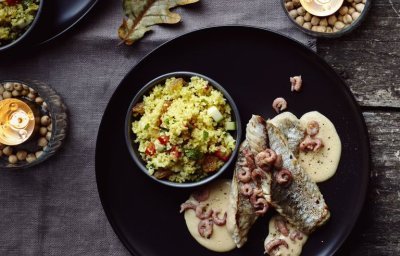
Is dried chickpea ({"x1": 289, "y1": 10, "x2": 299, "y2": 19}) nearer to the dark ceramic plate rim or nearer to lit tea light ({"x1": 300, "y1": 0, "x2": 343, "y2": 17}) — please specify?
lit tea light ({"x1": 300, "y1": 0, "x2": 343, "y2": 17})

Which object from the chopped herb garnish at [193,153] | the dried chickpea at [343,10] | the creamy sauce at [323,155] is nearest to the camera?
the chopped herb garnish at [193,153]

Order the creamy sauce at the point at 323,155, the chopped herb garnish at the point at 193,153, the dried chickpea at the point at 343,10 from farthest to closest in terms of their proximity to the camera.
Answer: the dried chickpea at the point at 343,10 < the creamy sauce at the point at 323,155 < the chopped herb garnish at the point at 193,153

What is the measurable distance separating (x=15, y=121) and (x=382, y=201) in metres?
1.50

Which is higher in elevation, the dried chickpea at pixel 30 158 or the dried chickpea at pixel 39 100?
the dried chickpea at pixel 39 100

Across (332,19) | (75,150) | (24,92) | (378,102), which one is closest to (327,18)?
(332,19)

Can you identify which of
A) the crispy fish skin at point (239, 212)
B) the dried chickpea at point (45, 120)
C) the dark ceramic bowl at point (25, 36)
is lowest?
the crispy fish skin at point (239, 212)

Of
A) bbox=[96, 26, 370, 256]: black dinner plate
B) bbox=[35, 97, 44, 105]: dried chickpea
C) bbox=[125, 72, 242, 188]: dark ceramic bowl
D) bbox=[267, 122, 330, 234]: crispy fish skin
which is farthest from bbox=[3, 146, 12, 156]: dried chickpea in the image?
bbox=[267, 122, 330, 234]: crispy fish skin

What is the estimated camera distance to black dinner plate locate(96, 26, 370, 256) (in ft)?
7.72

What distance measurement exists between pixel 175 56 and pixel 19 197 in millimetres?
884

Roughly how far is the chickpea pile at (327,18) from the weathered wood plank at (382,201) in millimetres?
407

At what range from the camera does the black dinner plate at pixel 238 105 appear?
7.72ft

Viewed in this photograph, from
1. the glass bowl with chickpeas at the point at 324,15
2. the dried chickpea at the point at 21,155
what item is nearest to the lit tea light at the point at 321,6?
the glass bowl with chickpeas at the point at 324,15

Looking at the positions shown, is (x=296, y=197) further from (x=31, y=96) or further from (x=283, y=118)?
(x=31, y=96)

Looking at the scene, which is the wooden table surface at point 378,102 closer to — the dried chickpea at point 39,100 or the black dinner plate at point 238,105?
the black dinner plate at point 238,105
